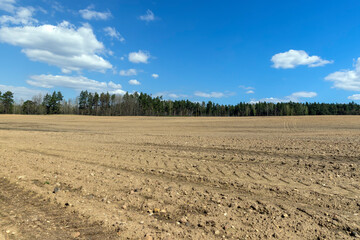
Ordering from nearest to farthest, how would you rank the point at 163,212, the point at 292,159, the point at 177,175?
the point at 163,212 < the point at 177,175 < the point at 292,159

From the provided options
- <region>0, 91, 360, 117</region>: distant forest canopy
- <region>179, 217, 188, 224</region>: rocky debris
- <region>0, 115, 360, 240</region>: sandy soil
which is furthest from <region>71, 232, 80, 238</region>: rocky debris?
<region>0, 91, 360, 117</region>: distant forest canopy

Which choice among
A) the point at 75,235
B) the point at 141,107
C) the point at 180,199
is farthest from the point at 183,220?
the point at 141,107

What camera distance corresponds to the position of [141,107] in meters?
115

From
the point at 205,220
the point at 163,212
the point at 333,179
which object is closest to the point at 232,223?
the point at 205,220

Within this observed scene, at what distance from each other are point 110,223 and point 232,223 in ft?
7.13

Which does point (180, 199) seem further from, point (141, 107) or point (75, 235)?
point (141, 107)

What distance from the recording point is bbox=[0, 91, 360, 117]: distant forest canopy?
95.7 metres

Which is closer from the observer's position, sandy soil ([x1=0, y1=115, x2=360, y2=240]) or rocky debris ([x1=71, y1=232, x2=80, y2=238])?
rocky debris ([x1=71, y1=232, x2=80, y2=238])

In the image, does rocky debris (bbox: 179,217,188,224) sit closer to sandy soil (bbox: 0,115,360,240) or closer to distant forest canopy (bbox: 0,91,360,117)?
sandy soil (bbox: 0,115,360,240)

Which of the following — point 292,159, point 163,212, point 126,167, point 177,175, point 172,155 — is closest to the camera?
point 163,212

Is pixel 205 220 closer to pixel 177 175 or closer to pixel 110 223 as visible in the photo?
pixel 110 223

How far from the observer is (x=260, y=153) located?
9.59 meters

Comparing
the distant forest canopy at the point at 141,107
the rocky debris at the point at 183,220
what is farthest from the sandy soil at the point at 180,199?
the distant forest canopy at the point at 141,107

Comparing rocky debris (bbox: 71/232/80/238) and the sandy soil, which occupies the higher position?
the sandy soil
